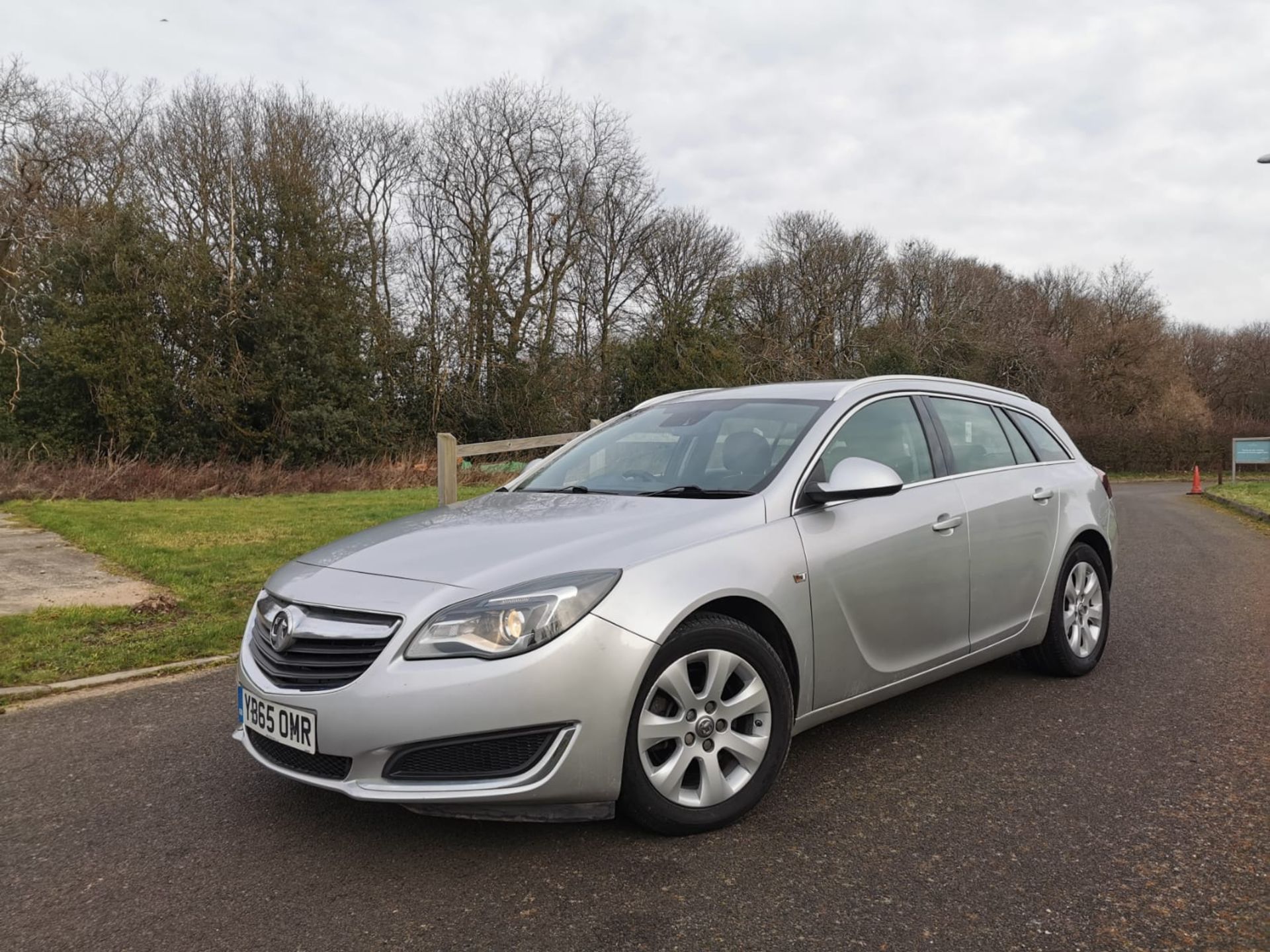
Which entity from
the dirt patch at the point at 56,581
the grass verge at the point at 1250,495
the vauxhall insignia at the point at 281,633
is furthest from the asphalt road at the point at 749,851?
the grass verge at the point at 1250,495

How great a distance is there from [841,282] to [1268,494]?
87.5 feet

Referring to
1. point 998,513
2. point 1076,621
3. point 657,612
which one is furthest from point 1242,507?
point 657,612

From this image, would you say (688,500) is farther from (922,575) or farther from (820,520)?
(922,575)

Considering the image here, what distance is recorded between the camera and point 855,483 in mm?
3689

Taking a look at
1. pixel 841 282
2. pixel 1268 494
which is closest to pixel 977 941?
pixel 1268 494

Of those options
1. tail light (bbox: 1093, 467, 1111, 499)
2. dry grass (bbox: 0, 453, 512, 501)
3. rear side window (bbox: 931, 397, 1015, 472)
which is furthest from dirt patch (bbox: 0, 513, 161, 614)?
dry grass (bbox: 0, 453, 512, 501)

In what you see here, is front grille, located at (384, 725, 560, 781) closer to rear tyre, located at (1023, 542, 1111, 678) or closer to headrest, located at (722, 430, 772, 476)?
headrest, located at (722, 430, 772, 476)

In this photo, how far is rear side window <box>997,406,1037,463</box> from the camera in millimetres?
5141

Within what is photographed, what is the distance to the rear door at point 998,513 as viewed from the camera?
4.47 metres

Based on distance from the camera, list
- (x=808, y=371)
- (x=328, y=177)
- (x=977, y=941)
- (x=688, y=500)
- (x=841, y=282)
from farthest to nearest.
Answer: (x=841, y=282) → (x=808, y=371) → (x=328, y=177) → (x=688, y=500) → (x=977, y=941)

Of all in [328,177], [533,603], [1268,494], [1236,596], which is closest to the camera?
[533,603]

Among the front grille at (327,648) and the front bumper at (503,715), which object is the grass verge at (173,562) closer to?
Result: the front grille at (327,648)

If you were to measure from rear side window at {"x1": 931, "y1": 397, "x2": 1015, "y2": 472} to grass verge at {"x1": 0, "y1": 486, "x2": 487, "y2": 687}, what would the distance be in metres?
4.53

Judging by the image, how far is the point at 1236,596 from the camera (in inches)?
303
